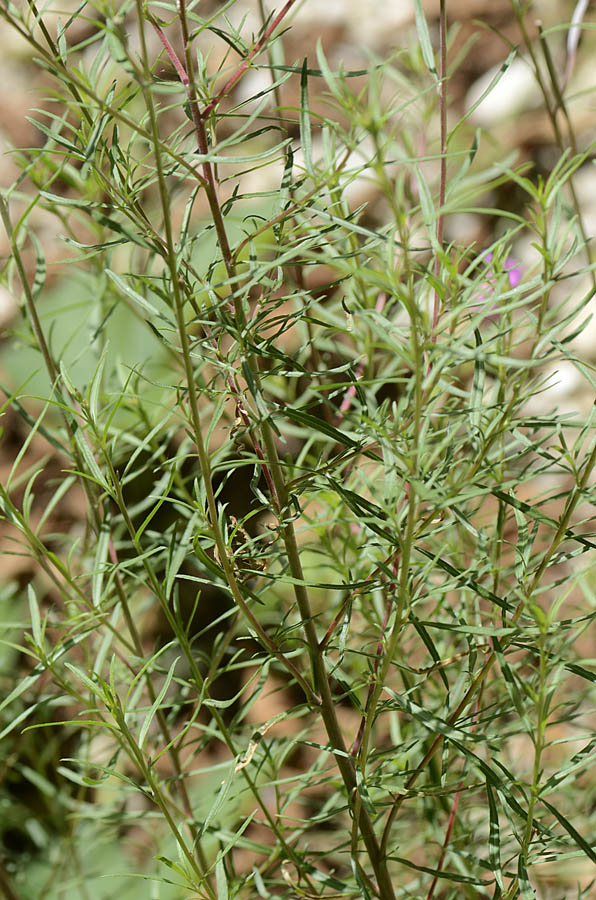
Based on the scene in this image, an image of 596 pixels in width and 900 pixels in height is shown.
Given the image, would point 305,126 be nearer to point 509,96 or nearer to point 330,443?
point 330,443

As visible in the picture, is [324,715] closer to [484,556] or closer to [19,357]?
[484,556]

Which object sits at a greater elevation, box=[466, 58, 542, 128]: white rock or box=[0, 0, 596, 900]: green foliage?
box=[466, 58, 542, 128]: white rock

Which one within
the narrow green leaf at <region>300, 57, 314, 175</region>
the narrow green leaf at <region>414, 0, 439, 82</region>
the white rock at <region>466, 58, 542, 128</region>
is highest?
the white rock at <region>466, 58, 542, 128</region>

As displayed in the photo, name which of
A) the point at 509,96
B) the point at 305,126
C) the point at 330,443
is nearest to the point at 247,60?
the point at 305,126

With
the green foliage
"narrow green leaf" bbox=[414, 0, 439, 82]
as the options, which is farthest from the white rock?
"narrow green leaf" bbox=[414, 0, 439, 82]

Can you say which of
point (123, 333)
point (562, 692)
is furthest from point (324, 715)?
point (123, 333)

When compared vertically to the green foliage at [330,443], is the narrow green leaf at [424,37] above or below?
above

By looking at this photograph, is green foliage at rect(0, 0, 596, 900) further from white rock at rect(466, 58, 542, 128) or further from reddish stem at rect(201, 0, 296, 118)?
white rock at rect(466, 58, 542, 128)

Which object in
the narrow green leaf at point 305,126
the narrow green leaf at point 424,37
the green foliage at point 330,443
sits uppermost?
the narrow green leaf at point 424,37

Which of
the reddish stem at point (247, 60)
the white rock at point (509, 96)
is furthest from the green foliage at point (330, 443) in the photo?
the white rock at point (509, 96)

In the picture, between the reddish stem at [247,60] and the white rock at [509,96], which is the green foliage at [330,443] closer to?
the reddish stem at [247,60]

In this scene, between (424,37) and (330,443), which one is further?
(330,443)

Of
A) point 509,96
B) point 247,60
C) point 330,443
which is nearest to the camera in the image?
point 247,60
